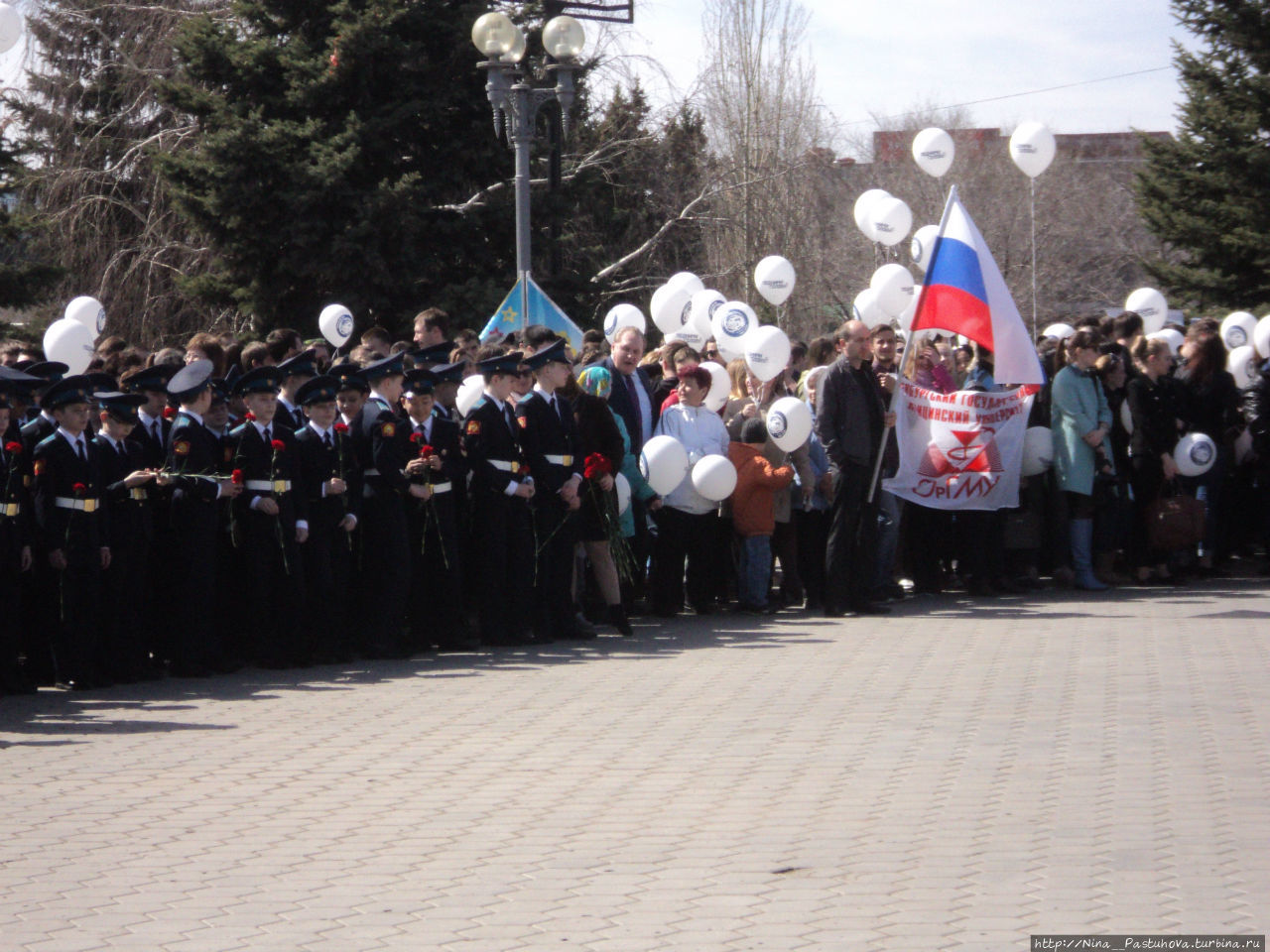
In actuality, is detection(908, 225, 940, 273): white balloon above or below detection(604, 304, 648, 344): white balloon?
above

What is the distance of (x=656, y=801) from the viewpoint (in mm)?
6754

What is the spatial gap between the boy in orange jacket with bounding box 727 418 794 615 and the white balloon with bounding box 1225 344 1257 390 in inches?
222

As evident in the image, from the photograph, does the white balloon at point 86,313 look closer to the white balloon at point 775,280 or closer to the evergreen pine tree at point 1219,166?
the white balloon at point 775,280

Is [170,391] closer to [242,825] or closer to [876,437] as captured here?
[242,825]

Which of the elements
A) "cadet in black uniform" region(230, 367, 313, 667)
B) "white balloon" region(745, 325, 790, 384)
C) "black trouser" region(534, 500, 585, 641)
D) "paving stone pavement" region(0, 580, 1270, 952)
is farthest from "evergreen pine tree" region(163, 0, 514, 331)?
"paving stone pavement" region(0, 580, 1270, 952)

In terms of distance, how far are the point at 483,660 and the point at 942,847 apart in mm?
5193

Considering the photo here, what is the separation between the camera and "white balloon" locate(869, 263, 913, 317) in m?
17.5

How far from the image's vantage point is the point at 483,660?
10.7m

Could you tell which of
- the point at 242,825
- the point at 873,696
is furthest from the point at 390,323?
the point at 242,825

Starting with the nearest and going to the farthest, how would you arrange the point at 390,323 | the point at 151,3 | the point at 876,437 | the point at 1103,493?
the point at 876,437 → the point at 1103,493 → the point at 390,323 → the point at 151,3

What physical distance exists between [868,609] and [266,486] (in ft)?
15.8

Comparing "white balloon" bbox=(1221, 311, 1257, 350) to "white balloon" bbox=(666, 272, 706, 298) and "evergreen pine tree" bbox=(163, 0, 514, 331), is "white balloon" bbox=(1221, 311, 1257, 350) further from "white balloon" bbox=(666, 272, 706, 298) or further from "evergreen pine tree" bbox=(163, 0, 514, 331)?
"evergreen pine tree" bbox=(163, 0, 514, 331)

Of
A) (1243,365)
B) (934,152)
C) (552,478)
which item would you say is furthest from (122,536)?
(934,152)

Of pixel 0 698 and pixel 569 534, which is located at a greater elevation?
pixel 569 534
